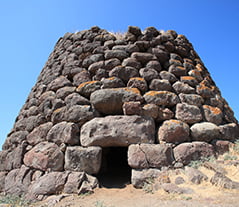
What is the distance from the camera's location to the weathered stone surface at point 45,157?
3465 mm

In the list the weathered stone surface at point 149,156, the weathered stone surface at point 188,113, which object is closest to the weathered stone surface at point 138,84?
the weathered stone surface at point 188,113

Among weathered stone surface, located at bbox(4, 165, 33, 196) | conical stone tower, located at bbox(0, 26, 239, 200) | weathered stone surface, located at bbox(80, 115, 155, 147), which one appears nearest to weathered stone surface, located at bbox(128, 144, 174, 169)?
conical stone tower, located at bbox(0, 26, 239, 200)

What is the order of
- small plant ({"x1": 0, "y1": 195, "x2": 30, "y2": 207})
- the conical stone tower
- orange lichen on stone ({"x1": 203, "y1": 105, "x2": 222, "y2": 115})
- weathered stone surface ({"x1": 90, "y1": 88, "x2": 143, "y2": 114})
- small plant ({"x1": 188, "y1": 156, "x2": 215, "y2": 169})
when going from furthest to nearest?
orange lichen on stone ({"x1": 203, "y1": 105, "x2": 222, "y2": 115}), weathered stone surface ({"x1": 90, "y1": 88, "x2": 143, "y2": 114}), the conical stone tower, small plant ({"x1": 188, "y1": 156, "x2": 215, "y2": 169}), small plant ({"x1": 0, "y1": 195, "x2": 30, "y2": 207})

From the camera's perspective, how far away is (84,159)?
11.0 ft

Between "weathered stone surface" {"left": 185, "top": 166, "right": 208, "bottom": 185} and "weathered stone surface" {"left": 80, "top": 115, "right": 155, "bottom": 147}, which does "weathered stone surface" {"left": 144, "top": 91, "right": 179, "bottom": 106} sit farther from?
"weathered stone surface" {"left": 185, "top": 166, "right": 208, "bottom": 185}

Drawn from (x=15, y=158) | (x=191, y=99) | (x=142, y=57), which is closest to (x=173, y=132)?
(x=191, y=99)

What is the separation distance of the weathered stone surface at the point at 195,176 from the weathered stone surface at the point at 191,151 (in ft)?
0.94

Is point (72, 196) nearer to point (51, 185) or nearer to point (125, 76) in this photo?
point (51, 185)

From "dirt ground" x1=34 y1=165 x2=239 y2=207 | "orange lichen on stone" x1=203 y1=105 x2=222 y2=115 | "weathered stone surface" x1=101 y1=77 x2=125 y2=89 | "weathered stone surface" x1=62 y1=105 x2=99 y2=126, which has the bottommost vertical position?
"dirt ground" x1=34 y1=165 x2=239 y2=207

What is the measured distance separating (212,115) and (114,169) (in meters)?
2.62

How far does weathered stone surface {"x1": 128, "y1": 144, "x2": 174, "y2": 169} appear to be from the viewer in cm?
324

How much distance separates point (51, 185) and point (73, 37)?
3816 millimetres

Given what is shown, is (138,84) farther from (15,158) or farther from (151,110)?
(15,158)

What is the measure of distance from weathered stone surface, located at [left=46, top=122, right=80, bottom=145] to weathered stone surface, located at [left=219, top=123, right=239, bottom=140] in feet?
9.72
